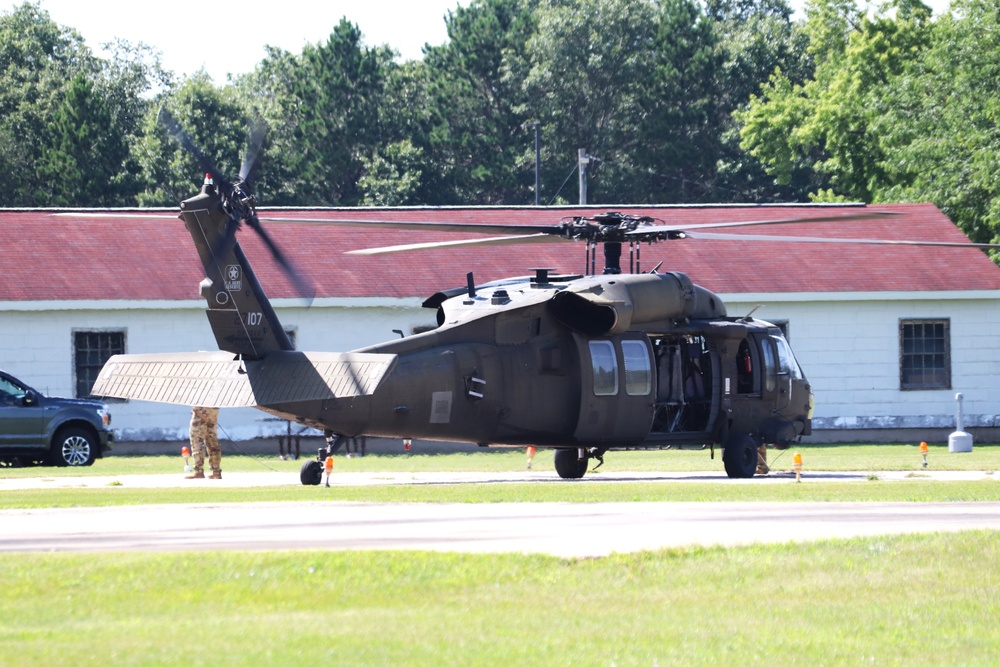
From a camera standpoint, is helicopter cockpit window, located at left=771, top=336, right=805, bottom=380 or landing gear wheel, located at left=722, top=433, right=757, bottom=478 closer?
landing gear wheel, located at left=722, top=433, right=757, bottom=478

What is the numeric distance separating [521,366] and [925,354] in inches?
746

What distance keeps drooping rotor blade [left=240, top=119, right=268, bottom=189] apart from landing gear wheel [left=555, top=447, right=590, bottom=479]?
7.39 m

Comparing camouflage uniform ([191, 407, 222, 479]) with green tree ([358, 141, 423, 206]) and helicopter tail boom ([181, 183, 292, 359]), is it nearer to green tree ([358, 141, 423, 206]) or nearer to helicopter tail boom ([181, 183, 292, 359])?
helicopter tail boom ([181, 183, 292, 359])

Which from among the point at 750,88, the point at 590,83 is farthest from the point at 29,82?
the point at 750,88

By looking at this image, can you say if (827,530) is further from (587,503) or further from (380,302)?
(380,302)

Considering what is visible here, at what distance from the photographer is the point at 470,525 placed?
15898 millimetres

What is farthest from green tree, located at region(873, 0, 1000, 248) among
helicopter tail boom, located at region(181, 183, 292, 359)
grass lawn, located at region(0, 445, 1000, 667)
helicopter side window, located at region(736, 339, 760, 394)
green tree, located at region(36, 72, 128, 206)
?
green tree, located at region(36, 72, 128, 206)

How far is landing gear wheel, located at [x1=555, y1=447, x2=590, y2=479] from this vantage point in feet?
85.9

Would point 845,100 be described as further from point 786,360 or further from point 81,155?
point 81,155

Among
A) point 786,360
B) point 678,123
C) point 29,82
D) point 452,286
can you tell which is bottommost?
point 786,360

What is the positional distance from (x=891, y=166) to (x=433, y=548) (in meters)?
42.4

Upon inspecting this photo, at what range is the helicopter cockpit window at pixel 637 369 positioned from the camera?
25047 millimetres

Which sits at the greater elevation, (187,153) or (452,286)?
(187,153)

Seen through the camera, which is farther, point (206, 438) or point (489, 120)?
point (489, 120)
